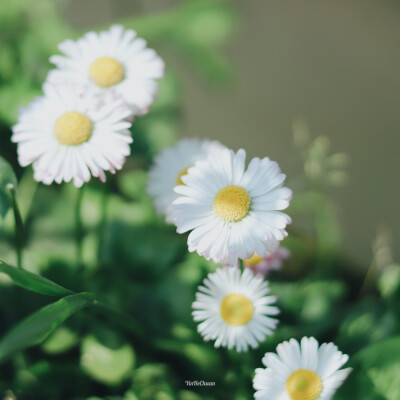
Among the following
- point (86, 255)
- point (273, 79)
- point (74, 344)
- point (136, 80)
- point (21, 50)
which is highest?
point (273, 79)

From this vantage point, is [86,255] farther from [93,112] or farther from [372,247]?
[372,247]

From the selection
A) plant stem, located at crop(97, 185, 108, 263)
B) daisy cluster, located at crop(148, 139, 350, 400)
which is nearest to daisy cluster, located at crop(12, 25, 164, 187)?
daisy cluster, located at crop(148, 139, 350, 400)

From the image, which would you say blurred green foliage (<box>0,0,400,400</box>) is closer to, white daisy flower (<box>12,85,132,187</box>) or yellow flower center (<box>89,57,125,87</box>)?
white daisy flower (<box>12,85,132,187</box>)

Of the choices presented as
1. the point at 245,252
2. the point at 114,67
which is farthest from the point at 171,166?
the point at 245,252

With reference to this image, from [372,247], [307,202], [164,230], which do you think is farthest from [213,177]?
[372,247]

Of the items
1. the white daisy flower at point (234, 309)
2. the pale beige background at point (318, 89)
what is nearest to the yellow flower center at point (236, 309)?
the white daisy flower at point (234, 309)
